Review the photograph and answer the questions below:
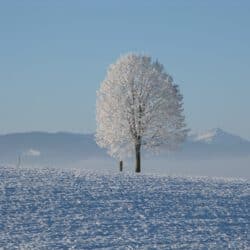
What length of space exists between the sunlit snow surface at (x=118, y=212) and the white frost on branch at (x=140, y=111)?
12681mm

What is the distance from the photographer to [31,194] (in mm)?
40969

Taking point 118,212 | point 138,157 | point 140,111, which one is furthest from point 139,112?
point 118,212

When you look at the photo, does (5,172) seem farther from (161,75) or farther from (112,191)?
(161,75)

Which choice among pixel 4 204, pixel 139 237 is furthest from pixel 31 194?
pixel 139 237

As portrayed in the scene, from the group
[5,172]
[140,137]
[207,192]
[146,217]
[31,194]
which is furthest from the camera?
[140,137]

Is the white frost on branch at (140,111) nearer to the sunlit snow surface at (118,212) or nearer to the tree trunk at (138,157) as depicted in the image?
the tree trunk at (138,157)

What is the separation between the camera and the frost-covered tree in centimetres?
6306

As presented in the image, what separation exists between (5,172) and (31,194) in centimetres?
934

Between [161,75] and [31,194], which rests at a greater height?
[161,75]

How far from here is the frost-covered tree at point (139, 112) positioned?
2483 inches

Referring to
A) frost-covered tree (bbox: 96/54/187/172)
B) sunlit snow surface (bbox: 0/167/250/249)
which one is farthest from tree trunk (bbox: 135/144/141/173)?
sunlit snow surface (bbox: 0/167/250/249)

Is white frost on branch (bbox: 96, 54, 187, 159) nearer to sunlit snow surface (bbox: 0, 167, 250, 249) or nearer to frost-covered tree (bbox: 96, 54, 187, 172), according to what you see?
frost-covered tree (bbox: 96, 54, 187, 172)

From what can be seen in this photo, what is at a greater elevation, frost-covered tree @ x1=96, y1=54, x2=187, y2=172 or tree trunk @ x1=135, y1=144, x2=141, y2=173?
frost-covered tree @ x1=96, y1=54, x2=187, y2=172

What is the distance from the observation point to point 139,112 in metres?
63.4
